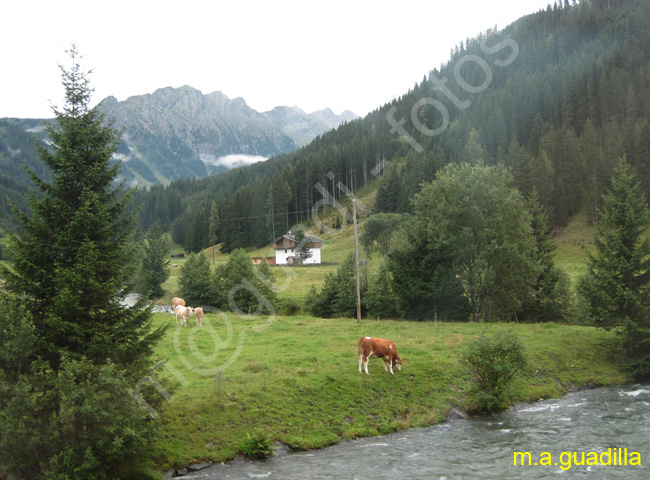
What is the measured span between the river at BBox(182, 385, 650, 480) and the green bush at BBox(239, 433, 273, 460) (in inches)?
11.9

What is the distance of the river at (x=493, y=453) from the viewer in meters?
15.3

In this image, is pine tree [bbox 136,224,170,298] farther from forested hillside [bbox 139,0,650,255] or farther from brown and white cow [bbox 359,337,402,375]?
brown and white cow [bbox 359,337,402,375]

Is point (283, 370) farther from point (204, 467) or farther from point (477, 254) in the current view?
point (477, 254)

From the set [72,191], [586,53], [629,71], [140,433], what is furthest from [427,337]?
[586,53]

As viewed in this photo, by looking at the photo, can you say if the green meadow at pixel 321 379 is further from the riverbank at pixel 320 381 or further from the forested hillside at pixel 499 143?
the forested hillside at pixel 499 143

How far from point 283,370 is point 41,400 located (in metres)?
11.9

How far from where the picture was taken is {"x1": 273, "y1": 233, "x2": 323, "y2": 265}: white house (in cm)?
10238

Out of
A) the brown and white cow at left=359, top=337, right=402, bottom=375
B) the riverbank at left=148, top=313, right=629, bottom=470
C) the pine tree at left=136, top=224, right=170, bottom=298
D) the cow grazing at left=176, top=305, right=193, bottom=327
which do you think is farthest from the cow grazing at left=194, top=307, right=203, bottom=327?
the pine tree at left=136, top=224, right=170, bottom=298

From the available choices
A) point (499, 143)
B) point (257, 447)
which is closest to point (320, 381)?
point (257, 447)

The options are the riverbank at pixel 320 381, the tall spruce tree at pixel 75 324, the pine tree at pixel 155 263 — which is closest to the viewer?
the tall spruce tree at pixel 75 324

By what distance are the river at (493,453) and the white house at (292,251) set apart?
268 ft

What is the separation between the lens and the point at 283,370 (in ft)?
75.4

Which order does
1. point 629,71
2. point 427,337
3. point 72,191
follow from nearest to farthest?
point 72,191 < point 427,337 < point 629,71

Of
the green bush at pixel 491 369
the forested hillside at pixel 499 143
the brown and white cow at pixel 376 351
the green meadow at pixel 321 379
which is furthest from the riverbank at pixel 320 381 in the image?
the forested hillside at pixel 499 143
